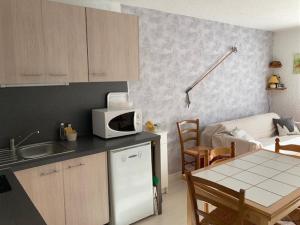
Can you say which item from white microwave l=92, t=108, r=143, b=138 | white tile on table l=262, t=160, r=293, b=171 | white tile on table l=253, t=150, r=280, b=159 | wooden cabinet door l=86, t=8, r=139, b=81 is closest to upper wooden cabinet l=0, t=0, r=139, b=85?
wooden cabinet door l=86, t=8, r=139, b=81

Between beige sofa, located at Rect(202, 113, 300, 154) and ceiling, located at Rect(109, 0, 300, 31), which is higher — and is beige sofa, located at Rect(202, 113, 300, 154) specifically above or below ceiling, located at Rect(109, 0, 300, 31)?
below

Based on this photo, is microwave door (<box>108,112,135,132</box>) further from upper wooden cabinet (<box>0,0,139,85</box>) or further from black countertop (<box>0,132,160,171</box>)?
upper wooden cabinet (<box>0,0,139,85</box>)

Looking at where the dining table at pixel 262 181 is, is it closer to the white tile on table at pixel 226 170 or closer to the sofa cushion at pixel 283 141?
the white tile on table at pixel 226 170

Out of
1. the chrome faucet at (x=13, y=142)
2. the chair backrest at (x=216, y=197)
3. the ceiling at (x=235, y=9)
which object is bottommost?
the chair backrest at (x=216, y=197)

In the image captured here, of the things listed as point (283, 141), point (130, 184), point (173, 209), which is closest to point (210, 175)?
point (130, 184)

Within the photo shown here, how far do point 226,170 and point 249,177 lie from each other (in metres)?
0.19

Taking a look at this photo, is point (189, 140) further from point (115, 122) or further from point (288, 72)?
point (288, 72)

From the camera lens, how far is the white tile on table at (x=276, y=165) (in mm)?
1941

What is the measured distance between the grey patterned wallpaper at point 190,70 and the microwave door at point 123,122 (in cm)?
52

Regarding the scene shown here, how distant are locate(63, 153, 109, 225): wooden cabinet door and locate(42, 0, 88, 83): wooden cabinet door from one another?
771 millimetres

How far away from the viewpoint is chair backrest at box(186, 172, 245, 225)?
1.39m

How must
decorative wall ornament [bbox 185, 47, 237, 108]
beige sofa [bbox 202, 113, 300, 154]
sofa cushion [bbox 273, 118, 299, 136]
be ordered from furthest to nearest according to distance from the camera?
1. sofa cushion [bbox 273, 118, 299, 136]
2. decorative wall ornament [bbox 185, 47, 237, 108]
3. beige sofa [bbox 202, 113, 300, 154]

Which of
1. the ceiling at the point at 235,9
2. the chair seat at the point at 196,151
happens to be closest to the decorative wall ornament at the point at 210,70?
the ceiling at the point at 235,9

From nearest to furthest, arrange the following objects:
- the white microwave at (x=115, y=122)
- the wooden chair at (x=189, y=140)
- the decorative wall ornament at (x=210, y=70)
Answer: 1. the white microwave at (x=115, y=122)
2. the wooden chair at (x=189, y=140)
3. the decorative wall ornament at (x=210, y=70)
